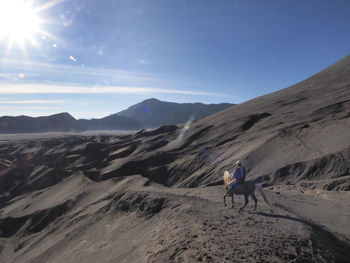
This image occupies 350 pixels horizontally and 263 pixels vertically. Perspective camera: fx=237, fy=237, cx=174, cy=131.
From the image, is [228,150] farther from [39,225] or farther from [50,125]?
[50,125]

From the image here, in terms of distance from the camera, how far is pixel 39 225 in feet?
49.6

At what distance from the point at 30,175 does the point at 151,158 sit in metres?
18.8

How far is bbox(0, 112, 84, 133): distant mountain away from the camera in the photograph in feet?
518

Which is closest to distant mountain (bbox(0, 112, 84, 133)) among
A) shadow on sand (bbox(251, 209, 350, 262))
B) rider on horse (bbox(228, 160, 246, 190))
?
rider on horse (bbox(228, 160, 246, 190))

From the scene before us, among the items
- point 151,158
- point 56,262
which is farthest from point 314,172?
point 151,158

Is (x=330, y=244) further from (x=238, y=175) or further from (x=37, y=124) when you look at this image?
(x=37, y=124)

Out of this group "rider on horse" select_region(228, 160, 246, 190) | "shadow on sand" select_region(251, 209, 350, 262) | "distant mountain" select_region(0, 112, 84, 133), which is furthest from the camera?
"distant mountain" select_region(0, 112, 84, 133)

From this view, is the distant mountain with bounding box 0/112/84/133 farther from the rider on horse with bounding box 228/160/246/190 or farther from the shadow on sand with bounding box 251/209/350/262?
the shadow on sand with bounding box 251/209/350/262

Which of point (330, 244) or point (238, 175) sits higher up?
point (238, 175)

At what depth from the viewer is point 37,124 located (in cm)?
16488

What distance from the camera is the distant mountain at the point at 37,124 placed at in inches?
6212

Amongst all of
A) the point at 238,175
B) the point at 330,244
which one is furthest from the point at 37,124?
the point at 330,244

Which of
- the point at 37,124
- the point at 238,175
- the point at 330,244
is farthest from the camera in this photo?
the point at 37,124

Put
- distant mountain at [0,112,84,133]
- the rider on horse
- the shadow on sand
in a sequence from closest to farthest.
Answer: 1. the shadow on sand
2. the rider on horse
3. distant mountain at [0,112,84,133]
